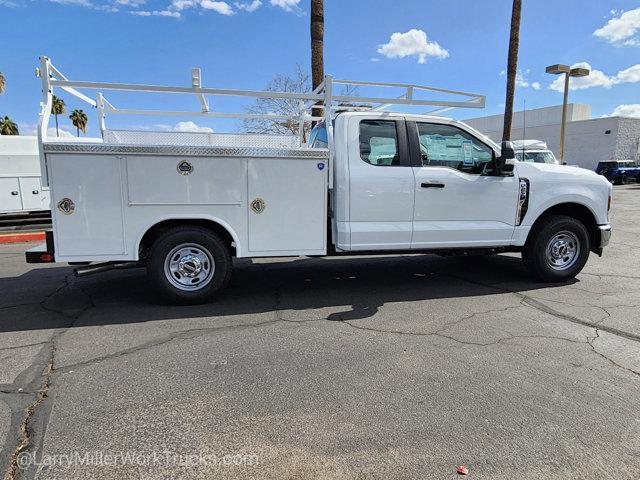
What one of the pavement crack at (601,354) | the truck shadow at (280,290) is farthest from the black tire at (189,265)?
the pavement crack at (601,354)

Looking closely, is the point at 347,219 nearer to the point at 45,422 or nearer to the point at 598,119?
the point at 45,422

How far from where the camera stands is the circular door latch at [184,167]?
4.95m

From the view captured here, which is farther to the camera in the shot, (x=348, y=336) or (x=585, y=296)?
(x=585, y=296)

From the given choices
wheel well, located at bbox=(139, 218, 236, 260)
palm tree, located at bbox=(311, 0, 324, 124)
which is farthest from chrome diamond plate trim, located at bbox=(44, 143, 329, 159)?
palm tree, located at bbox=(311, 0, 324, 124)

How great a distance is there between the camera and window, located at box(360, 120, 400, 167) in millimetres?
5535

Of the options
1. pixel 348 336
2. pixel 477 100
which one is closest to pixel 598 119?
pixel 477 100

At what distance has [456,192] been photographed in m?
5.81

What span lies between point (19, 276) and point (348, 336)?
539 centimetres

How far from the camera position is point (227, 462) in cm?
263

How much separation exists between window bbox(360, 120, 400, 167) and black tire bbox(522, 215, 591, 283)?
2.33m

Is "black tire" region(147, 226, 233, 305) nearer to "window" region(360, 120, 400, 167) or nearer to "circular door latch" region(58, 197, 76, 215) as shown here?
"circular door latch" region(58, 197, 76, 215)

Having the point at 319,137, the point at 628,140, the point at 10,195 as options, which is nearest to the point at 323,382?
the point at 319,137

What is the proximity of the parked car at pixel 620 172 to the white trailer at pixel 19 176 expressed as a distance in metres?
35.1

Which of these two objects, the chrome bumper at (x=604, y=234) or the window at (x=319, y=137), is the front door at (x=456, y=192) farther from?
the chrome bumper at (x=604, y=234)
